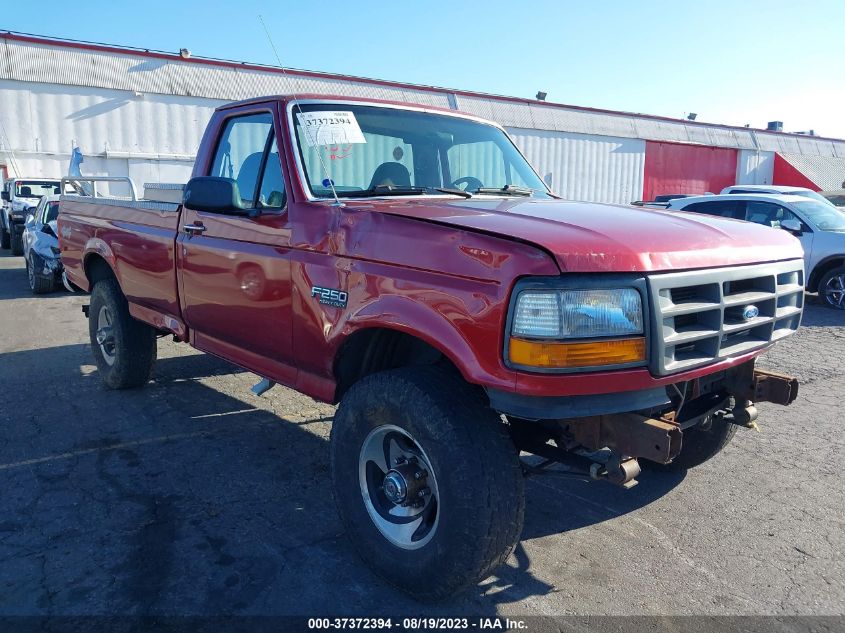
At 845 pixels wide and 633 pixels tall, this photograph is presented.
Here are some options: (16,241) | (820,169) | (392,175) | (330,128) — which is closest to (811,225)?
(392,175)

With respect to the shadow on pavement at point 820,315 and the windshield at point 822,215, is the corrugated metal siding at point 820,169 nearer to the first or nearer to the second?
the windshield at point 822,215

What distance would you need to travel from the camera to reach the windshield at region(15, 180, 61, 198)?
1678 cm

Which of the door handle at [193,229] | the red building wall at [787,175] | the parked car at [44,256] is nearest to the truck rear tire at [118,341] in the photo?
the door handle at [193,229]

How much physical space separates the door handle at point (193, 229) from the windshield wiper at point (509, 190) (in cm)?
162

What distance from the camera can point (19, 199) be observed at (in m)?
16.5

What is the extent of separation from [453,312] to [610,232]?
0.67 meters

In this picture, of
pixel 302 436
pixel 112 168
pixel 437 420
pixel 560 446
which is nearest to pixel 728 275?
pixel 560 446

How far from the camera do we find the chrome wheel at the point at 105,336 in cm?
565

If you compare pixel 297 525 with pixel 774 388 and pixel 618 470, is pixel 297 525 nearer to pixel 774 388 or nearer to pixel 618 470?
pixel 618 470

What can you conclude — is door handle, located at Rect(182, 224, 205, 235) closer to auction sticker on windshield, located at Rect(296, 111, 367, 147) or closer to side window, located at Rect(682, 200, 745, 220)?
auction sticker on windshield, located at Rect(296, 111, 367, 147)

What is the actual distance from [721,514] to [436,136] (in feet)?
8.61

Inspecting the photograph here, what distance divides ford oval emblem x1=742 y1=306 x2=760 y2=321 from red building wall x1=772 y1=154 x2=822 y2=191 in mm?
34284

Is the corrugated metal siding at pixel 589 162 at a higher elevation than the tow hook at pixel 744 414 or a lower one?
higher

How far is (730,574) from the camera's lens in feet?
9.90
